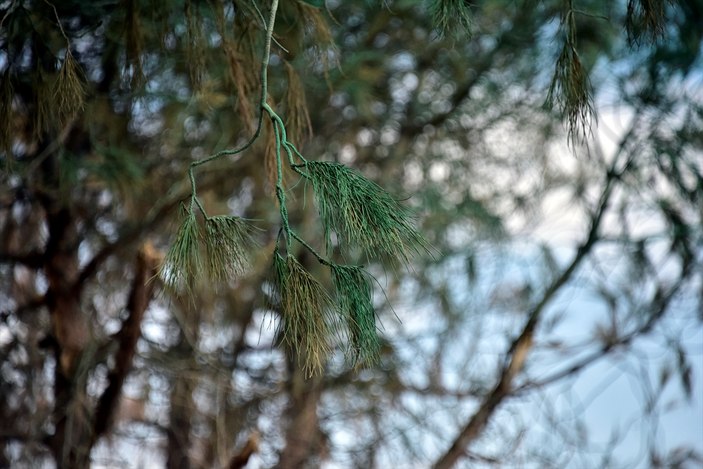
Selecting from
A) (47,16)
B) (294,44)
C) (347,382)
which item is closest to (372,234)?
(47,16)

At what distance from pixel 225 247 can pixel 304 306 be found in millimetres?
178

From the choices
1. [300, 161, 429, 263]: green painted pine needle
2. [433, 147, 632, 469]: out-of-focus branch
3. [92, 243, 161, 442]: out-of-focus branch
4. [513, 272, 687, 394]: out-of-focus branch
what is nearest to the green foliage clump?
[300, 161, 429, 263]: green painted pine needle

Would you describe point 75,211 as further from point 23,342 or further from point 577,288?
point 577,288

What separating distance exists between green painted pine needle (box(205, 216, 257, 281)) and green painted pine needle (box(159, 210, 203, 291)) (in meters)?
0.03

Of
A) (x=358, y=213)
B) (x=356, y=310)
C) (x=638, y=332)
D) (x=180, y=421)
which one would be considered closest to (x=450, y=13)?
(x=358, y=213)

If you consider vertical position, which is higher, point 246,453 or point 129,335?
point 129,335

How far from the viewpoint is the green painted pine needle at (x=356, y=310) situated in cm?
155

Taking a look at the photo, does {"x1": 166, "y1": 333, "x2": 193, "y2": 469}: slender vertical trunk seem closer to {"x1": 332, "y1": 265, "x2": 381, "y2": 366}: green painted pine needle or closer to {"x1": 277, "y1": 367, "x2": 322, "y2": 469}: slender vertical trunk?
{"x1": 277, "y1": 367, "x2": 322, "y2": 469}: slender vertical trunk

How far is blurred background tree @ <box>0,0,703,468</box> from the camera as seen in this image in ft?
9.93

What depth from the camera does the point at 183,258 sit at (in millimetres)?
1566

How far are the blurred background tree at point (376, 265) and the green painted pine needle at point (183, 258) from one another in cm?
92

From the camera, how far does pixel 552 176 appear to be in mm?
4051

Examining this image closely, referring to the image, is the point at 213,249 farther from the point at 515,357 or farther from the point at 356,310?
the point at 515,357

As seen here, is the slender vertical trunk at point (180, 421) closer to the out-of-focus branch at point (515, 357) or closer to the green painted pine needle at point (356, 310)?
the out-of-focus branch at point (515, 357)
